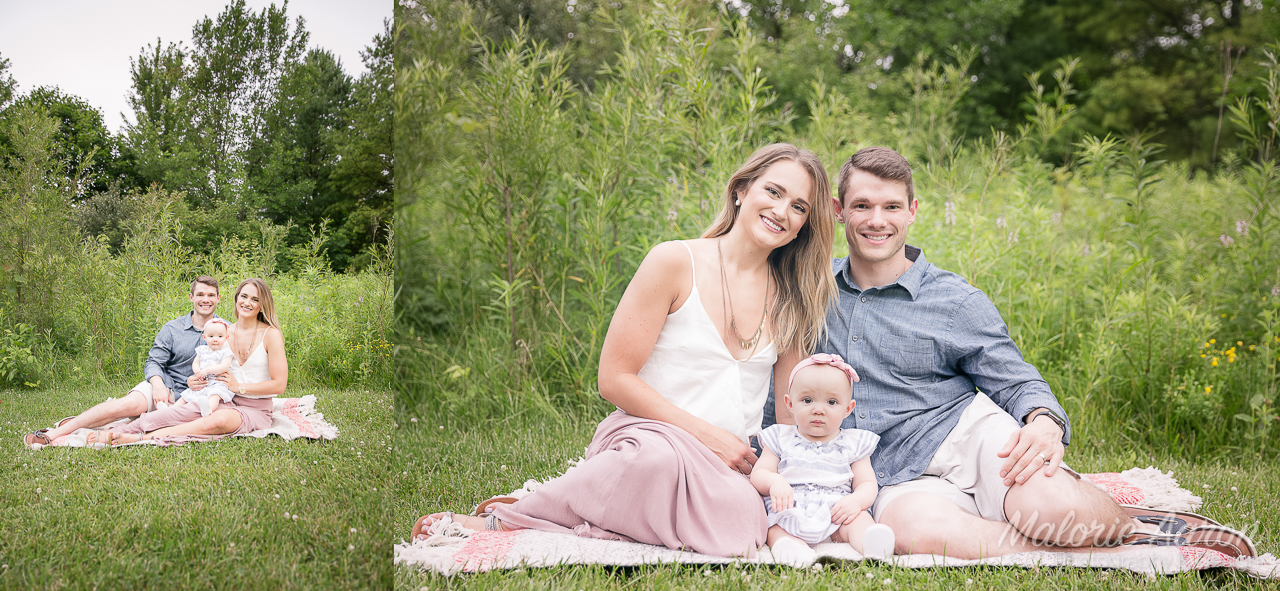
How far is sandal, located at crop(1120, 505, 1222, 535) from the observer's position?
2.16 m

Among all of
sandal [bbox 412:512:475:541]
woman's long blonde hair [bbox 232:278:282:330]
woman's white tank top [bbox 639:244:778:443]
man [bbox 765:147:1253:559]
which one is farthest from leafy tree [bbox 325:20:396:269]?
man [bbox 765:147:1253:559]

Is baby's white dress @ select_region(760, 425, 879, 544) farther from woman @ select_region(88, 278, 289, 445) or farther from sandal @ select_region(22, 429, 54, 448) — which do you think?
sandal @ select_region(22, 429, 54, 448)

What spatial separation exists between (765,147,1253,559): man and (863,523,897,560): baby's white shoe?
12 centimetres

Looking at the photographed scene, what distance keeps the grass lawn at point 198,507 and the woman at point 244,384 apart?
0.05m

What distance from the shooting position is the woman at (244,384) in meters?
1.72

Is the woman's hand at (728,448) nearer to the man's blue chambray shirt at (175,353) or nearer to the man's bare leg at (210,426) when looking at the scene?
the man's bare leg at (210,426)

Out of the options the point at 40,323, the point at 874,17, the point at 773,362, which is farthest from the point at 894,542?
the point at 874,17

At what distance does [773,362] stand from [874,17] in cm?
1318

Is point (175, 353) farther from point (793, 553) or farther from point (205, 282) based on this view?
point (793, 553)

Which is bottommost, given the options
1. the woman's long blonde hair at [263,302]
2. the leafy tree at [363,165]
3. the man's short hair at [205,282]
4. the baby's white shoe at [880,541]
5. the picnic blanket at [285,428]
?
the baby's white shoe at [880,541]

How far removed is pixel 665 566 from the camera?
2.02 metres

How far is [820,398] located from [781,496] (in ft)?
1.09

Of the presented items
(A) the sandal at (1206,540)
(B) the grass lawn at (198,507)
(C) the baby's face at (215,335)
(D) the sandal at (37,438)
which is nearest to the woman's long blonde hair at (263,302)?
(C) the baby's face at (215,335)

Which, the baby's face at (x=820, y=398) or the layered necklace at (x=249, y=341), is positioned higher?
the layered necklace at (x=249, y=341)
